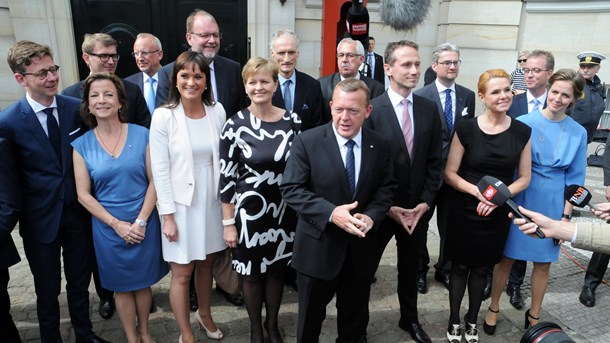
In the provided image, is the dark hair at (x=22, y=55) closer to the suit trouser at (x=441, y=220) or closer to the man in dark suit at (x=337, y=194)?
the man in dark suit at (x=337, y=194)

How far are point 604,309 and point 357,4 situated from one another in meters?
3.77

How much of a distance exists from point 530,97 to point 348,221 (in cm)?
291

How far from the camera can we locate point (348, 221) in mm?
2447

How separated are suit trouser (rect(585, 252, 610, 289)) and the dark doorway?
6621 mm

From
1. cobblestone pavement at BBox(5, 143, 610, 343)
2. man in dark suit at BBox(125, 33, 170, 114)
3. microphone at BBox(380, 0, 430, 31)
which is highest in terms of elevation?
microphone at BBox(380, 0, 430, 31)

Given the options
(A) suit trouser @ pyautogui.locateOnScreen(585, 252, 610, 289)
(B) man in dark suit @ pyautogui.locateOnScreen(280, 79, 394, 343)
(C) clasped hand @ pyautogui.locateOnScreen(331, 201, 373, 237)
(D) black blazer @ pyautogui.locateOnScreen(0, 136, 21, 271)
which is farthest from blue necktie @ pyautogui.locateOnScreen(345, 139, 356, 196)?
(A) suit trouser @ pyautogui.locateOnScreen(585, 252, 610, 289)

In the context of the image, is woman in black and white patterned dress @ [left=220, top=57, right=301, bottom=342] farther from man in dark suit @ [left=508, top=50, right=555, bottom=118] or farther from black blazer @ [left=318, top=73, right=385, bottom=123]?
man in dark suit @ [left=508, top=50, right=555, bottom=118]

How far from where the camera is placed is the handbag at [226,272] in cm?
333

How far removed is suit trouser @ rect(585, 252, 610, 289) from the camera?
411cm

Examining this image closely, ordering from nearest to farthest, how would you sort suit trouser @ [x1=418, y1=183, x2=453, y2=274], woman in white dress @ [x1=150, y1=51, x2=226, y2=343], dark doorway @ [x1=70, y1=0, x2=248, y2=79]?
woman in white dress @ [x1=150, y1=51, x2=226, y2=343] < suit trouser @ [x1=418, y1=183, x2=453, y2=274] < dark doorway @ [x1=70, y1=0, x2=248, y2=79]

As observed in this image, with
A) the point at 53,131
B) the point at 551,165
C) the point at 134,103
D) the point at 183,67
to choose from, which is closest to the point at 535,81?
the point at 551,165

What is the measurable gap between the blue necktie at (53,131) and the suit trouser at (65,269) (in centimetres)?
41

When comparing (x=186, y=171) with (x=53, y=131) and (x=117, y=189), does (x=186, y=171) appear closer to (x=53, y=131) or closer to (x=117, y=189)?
(x=117, y=189)

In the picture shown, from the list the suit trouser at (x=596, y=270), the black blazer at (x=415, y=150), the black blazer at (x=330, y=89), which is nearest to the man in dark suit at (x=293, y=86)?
the black blazer at (x=330, y=89)
